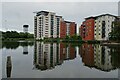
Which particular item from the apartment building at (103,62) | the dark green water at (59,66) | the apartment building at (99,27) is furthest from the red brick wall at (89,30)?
the dark green water at (59,66)

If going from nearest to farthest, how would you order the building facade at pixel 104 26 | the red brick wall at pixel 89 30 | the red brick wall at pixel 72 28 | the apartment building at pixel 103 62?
the apartment building at pixel 103 62 < the building facade at pixel 104 26 < the red brick wall at pixel 89 30 < the red brick wall at pixel 72 28

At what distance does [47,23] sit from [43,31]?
4589mm

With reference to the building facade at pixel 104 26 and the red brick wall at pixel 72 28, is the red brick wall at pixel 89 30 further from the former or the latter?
the red brick wall at pixel 72 28

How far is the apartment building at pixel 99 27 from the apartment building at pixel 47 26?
25167 millimetres

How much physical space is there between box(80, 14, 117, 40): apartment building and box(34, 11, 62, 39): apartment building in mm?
25167

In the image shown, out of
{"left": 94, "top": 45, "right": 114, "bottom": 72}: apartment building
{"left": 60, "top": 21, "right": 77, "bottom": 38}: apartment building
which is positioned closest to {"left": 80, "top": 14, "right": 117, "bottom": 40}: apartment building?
{"left": 60, "top": 21, "right": 77, "bottom": 38}: apartment building

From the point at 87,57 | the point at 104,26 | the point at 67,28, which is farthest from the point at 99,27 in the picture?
the point at 87,57

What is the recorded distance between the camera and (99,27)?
2876 inches

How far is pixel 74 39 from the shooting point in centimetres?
7794

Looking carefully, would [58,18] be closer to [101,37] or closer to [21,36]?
[21,36]

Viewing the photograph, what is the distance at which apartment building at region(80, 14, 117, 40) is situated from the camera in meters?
71.4

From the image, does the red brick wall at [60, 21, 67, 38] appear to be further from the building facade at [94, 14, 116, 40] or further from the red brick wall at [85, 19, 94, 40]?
the building facade at [94, 14, 116, 40]

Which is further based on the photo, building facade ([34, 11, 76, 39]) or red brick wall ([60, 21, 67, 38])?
red brick wall ([60, 21, 67, 38])

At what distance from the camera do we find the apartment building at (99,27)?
71375 mm
